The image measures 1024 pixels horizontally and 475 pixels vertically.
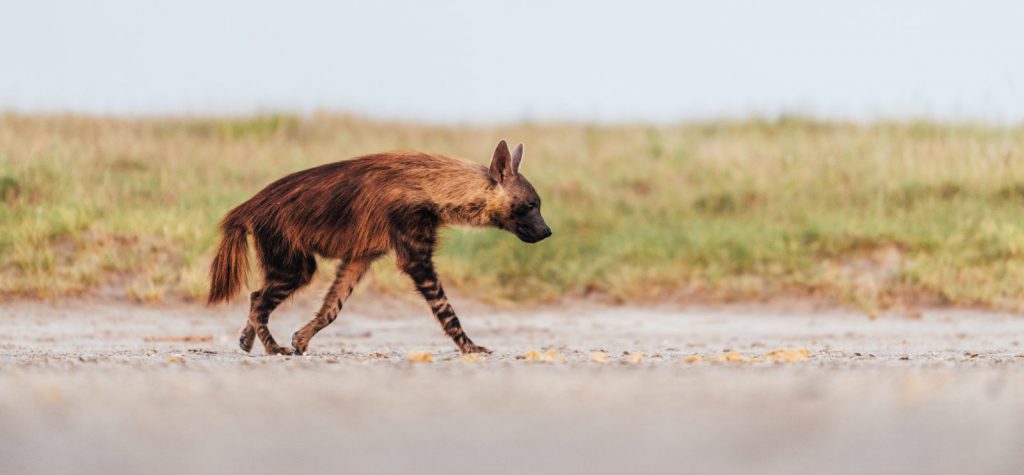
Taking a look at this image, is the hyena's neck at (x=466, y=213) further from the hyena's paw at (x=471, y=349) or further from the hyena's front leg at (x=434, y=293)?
the hyena's paw at (x=471, y=349)

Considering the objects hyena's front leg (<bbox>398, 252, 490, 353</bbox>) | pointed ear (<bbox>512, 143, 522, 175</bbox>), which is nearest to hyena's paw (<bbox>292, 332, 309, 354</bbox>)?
hyena's front leg (<bbox>398, 252, 490, 353</bbox>)

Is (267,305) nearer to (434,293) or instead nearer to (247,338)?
(247,338)

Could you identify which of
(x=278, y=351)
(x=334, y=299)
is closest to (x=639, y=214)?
(x=334, y=299)

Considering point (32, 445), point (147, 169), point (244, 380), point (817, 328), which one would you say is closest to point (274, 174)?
point (147, 169)

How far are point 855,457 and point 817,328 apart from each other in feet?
22.9

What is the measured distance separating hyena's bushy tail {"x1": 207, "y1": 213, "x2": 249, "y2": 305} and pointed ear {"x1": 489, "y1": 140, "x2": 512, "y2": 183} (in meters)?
1.54

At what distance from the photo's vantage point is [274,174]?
14.8 m

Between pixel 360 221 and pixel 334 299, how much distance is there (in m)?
0.54

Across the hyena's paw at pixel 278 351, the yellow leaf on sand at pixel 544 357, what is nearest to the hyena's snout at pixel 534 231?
the yellow leaf on sand at pixel 544 357

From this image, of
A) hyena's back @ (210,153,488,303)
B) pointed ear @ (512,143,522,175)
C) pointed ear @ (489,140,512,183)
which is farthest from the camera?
pointed ear @ (512,143,522,175)

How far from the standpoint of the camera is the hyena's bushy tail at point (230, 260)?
8133 millimetres

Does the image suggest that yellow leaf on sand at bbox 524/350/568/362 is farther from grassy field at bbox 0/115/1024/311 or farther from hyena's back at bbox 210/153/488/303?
grassy field at bbox 0/115/1024/311

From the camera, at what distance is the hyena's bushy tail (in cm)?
813

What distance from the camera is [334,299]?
26.3ft
